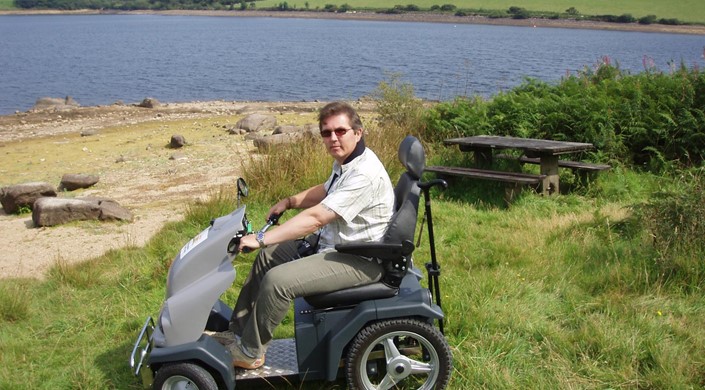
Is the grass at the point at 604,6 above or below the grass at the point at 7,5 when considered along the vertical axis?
above

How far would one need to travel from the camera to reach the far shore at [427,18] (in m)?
66.2

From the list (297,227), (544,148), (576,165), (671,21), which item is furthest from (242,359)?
(671,21)

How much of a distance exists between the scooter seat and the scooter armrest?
19 centimetres

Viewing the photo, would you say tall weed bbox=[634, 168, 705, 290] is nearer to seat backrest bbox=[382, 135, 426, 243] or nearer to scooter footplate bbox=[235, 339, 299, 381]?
seat backrest bbox=[382, 135, 426, 243]

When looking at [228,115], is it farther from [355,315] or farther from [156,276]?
[355,315]

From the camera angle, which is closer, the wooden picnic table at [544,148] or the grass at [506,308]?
the grass at [506,308]

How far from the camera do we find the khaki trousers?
383 cm

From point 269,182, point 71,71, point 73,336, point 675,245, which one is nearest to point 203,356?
point 73,336

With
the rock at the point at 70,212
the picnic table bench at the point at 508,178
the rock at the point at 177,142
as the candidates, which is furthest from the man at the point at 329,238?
the rock at the point at 177,142

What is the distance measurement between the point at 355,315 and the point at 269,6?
390 feet

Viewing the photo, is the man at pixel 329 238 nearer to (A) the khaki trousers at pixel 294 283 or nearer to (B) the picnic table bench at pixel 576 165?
(A) the khaki trousers at pixel 294 283

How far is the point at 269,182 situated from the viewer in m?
8.52

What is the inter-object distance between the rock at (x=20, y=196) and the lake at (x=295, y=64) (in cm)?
952

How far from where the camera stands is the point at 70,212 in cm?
888
